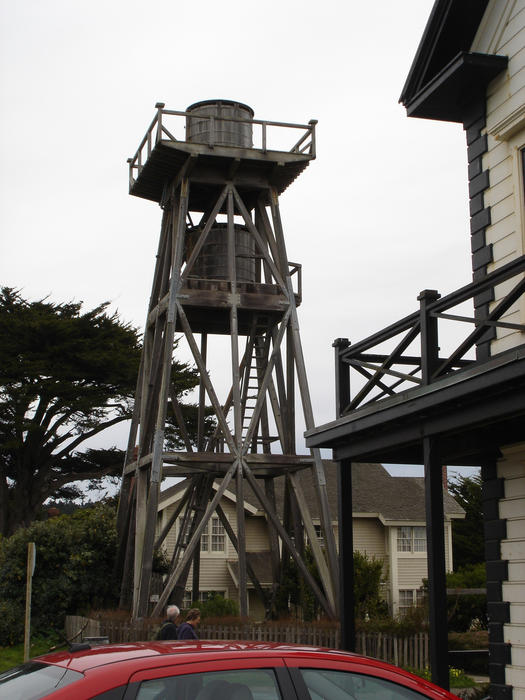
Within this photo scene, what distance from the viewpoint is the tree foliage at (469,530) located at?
146ft

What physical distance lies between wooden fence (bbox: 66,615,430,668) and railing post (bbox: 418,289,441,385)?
10.6 m

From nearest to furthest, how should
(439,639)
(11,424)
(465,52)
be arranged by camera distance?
(439,639), (465,52), (11,424)

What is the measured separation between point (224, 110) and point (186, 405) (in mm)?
18191

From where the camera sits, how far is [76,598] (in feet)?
83.8

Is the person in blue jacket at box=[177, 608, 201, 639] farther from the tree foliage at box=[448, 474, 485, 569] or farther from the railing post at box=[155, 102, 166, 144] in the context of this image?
the tree foliage at box=[448, 474, 485, 569]

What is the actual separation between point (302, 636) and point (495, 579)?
968 cm

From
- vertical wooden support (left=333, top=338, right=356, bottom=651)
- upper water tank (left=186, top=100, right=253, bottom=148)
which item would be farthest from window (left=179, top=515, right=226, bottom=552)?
vertical wooden support (left=333, top=338, right=356, bottom=651)

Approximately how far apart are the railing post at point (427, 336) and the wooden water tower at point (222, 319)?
1315 centimetres

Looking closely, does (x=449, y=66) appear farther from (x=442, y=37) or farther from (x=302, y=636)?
(x=302, y=636)

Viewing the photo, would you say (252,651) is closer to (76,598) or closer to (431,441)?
(431,441)

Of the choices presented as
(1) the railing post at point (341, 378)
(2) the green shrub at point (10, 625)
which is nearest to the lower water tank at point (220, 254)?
(2) the green shrub at point (10, 625)

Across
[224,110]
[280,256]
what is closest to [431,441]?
[280,256]

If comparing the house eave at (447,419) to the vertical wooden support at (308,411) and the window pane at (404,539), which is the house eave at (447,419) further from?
the window pane at (404,539)

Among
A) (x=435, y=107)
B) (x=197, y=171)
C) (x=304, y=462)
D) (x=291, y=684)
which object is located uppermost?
(x=197, y=171)
